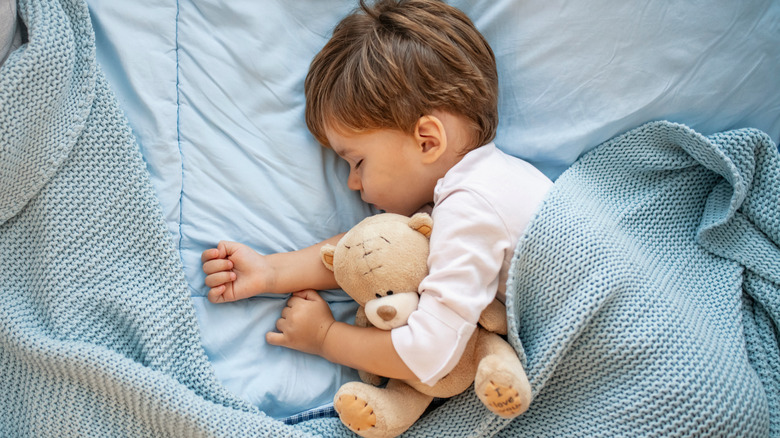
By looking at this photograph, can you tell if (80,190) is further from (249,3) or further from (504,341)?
(504,341)

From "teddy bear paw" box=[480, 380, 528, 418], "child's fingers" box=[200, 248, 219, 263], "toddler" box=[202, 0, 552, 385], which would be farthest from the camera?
"child's fingers" box=[200, 248, 219, 263]

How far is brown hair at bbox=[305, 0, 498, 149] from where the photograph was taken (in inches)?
39.1

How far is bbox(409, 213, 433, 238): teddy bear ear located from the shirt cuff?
123 millimetres

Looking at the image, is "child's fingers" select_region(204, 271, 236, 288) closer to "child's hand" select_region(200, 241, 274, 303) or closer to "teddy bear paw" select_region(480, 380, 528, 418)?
"child's hand" select_region(200, 241, 274, 303)

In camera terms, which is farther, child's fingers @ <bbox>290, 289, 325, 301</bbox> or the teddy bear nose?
child's fingers @ <bbox>290, 289, 325, 301</bbox>

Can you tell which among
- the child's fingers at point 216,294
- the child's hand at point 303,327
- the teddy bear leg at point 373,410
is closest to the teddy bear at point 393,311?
the teddy bear leg at point 373,410

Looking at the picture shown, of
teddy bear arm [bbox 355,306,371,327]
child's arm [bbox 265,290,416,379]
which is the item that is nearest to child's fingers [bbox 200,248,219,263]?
child's arm [bbox 265,290,416,379]

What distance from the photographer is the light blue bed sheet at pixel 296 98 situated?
102 cm

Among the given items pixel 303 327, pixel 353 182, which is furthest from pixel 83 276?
pixel 353 182

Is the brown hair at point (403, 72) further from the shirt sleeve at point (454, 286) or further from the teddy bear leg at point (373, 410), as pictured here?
the teddy bear leg at point (373, 410)

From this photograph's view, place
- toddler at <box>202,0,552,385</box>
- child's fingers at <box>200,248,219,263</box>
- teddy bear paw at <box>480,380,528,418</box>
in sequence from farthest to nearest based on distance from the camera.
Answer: child's fingers at <box>200,248,219,263</box>, toddler at <box>202,0,552,385</box>, teddy bear paw at <box>480,380,528,418</box>

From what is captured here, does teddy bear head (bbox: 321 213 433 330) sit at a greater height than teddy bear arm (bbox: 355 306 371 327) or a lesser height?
greater

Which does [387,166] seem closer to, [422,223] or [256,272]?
[422,223]

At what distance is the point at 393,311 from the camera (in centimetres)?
89
